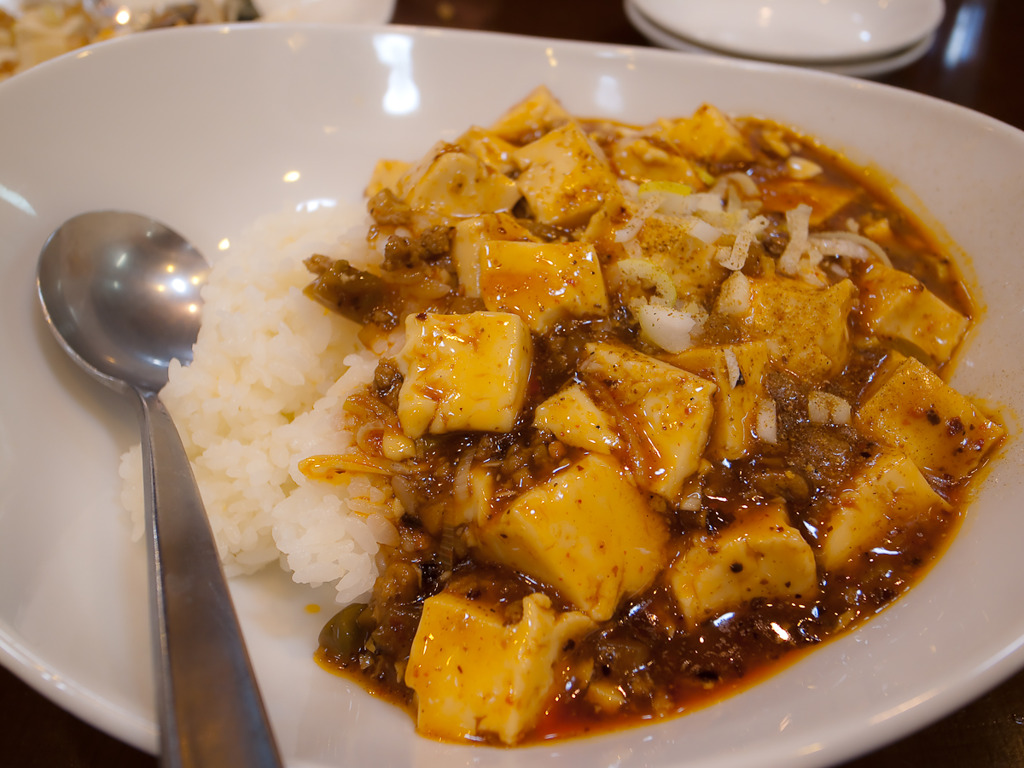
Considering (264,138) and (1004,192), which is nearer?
(1004,192)

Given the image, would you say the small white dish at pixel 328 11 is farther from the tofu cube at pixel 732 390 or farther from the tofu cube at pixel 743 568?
the tofu cube at pixel 743 568

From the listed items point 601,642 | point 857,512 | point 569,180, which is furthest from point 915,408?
point 569,180

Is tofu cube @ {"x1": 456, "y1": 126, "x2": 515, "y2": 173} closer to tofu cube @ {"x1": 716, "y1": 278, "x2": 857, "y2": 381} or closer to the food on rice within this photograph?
the food on rice

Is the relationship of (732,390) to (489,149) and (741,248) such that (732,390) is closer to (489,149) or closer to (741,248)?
(741,248)

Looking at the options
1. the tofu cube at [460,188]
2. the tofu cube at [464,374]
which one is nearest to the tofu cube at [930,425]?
the tofu cube at [464,374]

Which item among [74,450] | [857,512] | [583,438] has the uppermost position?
[583,438]

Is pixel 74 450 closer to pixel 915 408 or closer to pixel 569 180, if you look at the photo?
pixel 569 180
